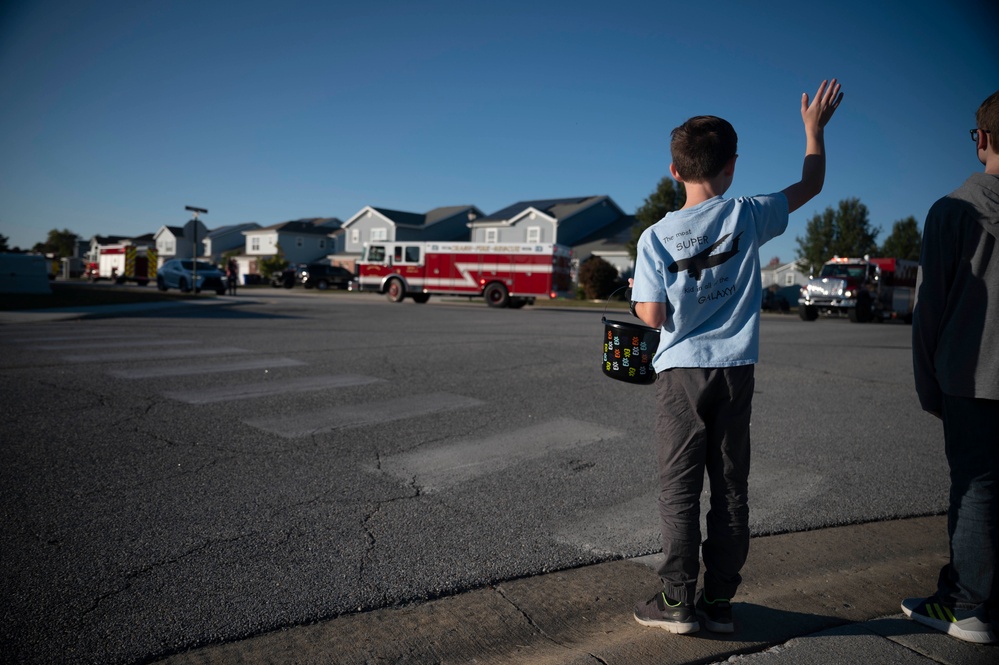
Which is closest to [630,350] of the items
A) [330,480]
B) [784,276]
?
[330,480]

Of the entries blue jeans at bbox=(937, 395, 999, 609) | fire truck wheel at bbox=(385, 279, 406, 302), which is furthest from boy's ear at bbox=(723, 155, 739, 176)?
fire truck wheel at bbox=(385, 279, 406, 302)

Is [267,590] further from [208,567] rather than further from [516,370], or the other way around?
[516,370]

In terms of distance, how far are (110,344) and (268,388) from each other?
4545 mm

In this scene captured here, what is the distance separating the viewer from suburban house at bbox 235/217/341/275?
67.6 meters

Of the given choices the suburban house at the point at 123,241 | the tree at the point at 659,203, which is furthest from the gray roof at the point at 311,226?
the tree at the point at 659,203

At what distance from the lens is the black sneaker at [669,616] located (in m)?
2.48

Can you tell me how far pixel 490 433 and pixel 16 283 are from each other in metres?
26.4

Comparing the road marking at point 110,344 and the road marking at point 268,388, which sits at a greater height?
the road marking at point 110,344

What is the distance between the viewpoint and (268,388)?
693 centimetres

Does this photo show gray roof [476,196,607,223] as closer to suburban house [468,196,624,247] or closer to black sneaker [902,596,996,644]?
suburban house [468,196,624,247]

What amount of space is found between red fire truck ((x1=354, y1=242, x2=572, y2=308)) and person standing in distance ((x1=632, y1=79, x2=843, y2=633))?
2400cm

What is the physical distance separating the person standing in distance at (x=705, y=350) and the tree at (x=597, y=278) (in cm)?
3490

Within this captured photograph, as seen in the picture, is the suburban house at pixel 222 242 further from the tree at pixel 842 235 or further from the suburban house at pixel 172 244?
the tree at pixel 842 235

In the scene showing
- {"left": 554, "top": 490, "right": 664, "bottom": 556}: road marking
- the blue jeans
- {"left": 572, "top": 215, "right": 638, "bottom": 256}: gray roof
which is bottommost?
{"left": 554, "top": 490, "right": 664, "bottom": 556}: road marking
